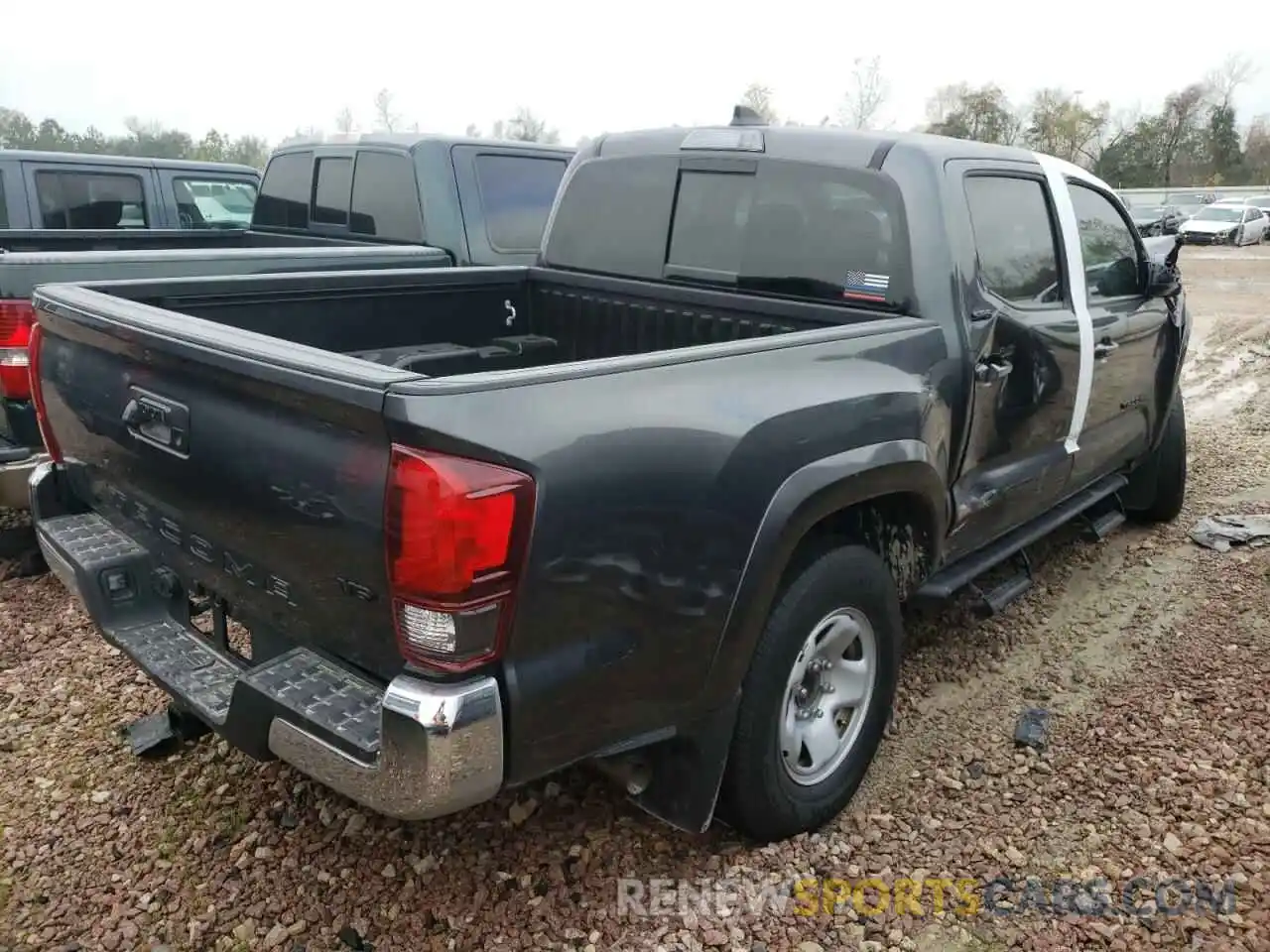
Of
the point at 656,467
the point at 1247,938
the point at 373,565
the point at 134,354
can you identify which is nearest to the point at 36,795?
the point at 134,354

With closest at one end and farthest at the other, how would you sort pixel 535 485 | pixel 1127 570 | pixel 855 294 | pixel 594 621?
pixel 535 485, pixel 594 621, pixel 855 294, pixel 1127 570

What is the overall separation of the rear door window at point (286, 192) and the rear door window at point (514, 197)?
1.53 metres

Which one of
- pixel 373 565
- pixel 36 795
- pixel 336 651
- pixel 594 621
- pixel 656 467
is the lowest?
pixel 36 795

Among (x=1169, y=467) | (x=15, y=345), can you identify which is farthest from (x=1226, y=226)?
(x=15, y=345)

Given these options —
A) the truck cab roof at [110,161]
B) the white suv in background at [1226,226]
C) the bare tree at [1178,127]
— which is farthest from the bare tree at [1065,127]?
the truck cab roof at [110,161]

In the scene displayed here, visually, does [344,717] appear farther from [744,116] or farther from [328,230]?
[328,230]

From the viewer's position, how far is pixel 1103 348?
13.3 feet

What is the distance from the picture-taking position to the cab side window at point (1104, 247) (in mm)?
4141

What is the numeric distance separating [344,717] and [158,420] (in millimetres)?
942

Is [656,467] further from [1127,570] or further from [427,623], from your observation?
[1127,570]

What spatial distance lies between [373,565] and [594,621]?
1.55 ft

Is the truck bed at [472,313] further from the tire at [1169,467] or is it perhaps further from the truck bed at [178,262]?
the tire at [1169,467]

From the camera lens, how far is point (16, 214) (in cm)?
Answer: 727

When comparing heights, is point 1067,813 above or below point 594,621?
below
